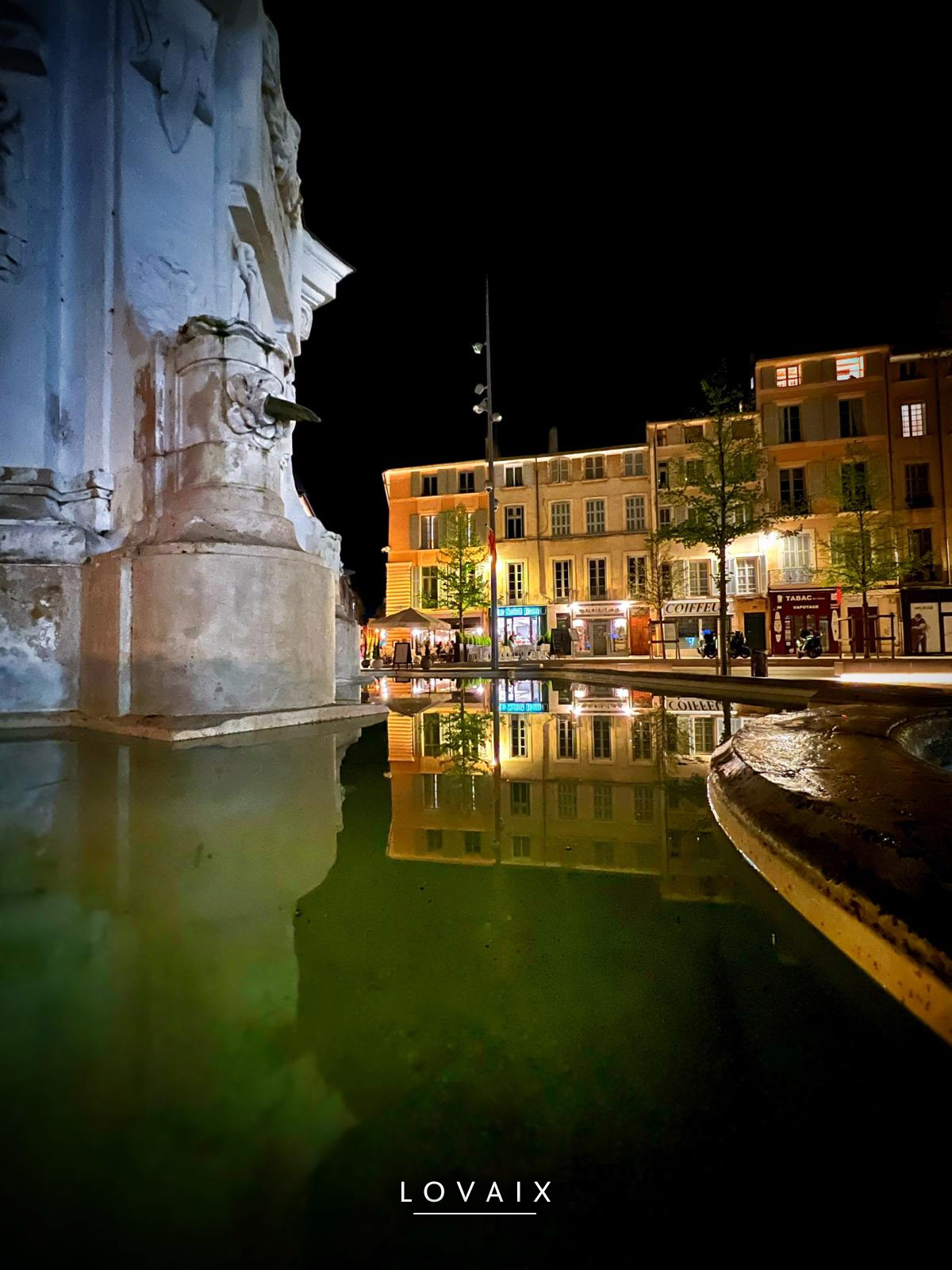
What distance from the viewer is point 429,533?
131ft

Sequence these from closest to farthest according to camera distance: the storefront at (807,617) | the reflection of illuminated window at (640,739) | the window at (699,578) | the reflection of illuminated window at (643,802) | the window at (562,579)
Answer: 1. the reflection of illuminated window at (643,802)
2. the reflection of illuminated window at (640,739)
3. the storefront at (807,617)
4. the window at (699,578)
5. the window at (562,579)

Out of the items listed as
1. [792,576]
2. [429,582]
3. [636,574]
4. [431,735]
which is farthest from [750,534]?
[431,735]

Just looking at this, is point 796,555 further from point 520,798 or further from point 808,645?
point 520,798

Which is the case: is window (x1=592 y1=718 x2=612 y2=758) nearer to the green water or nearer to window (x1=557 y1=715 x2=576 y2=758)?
window (x1=557 y1=715 x2=576 y2=758)

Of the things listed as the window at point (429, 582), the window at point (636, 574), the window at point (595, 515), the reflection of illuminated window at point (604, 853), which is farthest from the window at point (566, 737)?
the window at point (429, 582)

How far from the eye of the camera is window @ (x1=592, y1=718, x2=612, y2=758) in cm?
510

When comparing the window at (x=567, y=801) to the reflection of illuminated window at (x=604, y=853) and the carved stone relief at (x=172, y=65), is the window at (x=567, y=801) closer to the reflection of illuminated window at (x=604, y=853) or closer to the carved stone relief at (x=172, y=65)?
the reflection of illuminated window at (x=604, y=853)

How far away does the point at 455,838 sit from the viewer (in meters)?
2.81

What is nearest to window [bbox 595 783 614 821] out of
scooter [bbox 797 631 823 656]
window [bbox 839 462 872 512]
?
scooter [bbox 797 631 823 656]

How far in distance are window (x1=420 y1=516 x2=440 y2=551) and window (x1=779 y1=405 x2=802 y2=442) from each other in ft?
66.4

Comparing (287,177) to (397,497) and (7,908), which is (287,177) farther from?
(397,497)

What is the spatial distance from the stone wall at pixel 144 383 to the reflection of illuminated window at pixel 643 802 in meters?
3.94

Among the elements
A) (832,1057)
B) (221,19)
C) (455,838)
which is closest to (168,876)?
(455,838)

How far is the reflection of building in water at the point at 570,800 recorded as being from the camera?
2.57 meters
